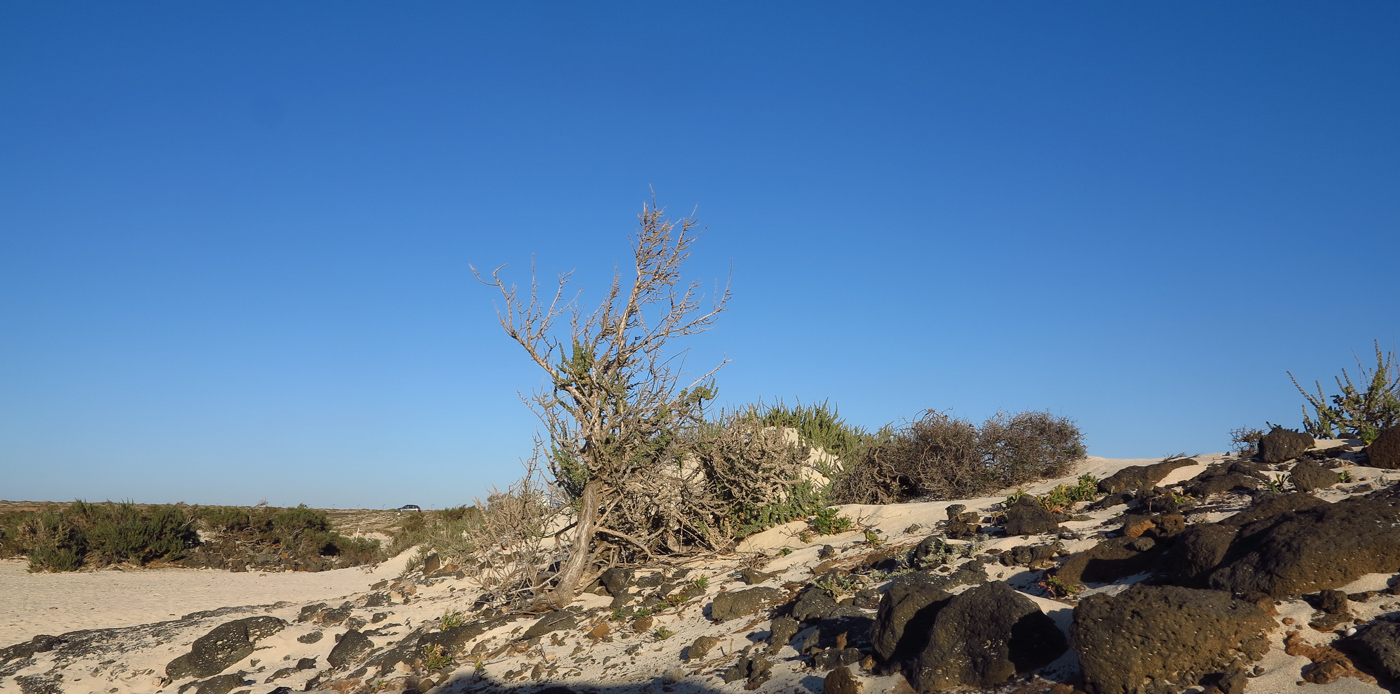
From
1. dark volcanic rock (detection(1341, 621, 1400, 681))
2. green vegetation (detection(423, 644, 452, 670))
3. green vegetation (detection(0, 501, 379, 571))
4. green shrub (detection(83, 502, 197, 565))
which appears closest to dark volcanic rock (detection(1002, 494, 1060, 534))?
dark volcanic rock (detection(1341, 621, 1400, 681))

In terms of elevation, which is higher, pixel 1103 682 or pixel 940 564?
pixel 940 564

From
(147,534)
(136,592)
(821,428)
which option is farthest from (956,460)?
(147,534)

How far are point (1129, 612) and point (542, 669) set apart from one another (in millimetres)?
5188

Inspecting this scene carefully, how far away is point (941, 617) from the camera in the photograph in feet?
17.5

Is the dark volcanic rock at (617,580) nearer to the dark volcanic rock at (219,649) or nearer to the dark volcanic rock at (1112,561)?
the dark volcanic rock at (219,649)

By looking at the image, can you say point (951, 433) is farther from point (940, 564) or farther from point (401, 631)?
point (401, 631)

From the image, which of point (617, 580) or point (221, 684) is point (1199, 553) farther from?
point (221, 684)

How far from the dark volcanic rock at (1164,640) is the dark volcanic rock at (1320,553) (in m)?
0.37

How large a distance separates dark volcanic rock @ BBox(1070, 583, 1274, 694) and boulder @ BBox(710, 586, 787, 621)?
3687 millimetres

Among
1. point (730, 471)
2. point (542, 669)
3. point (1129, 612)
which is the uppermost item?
point (730, 471)

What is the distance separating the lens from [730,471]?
10836 mm

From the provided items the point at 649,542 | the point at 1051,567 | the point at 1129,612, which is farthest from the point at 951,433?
the point at 1129,612

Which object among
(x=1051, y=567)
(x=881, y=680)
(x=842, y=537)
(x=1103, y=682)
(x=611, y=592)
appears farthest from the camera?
(x=842, y=537)

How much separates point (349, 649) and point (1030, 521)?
7905 mm
